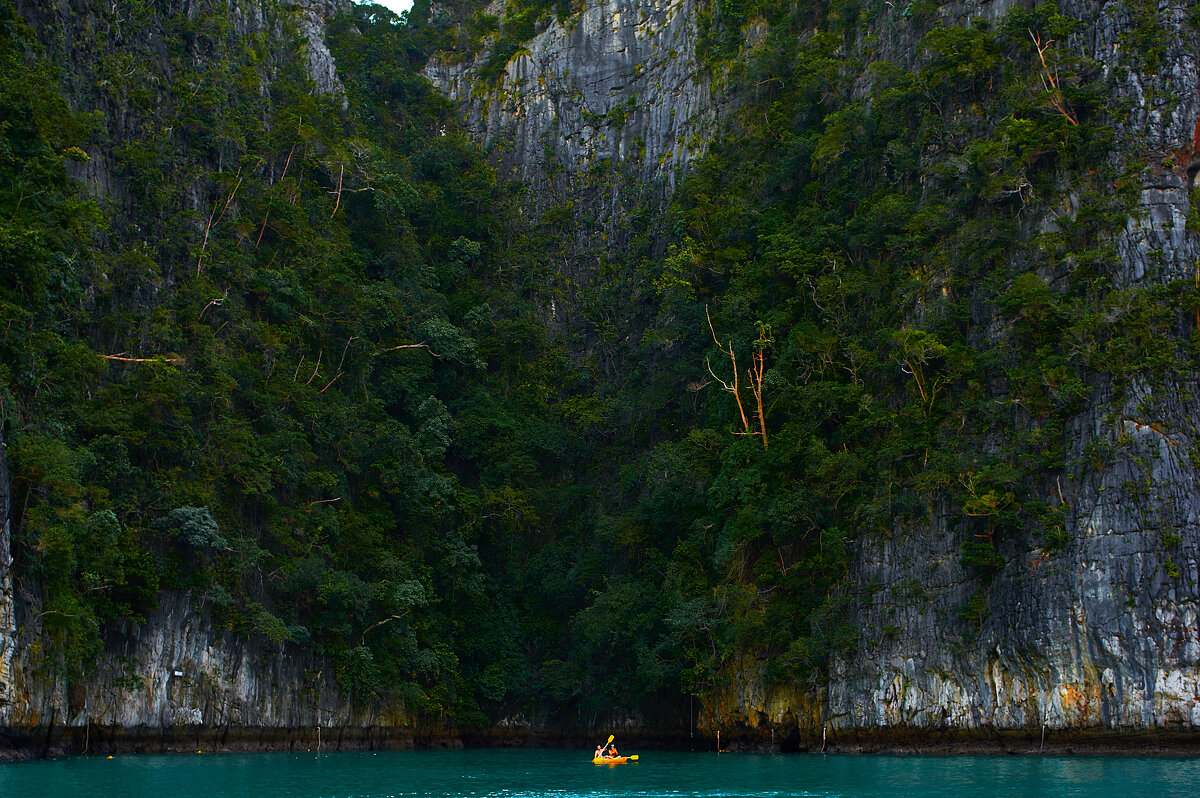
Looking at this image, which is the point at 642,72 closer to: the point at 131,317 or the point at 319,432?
the point at 319,432

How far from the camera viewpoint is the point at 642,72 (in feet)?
164

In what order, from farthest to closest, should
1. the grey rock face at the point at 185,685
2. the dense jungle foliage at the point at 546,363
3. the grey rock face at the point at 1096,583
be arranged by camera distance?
the dense jungle foliage at the point at 546,363, the grey rock face at the point at 185,685, the grey rock face at the point at 1096,583

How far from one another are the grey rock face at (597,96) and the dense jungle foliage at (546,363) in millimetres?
3120

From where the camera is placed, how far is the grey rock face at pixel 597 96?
4784 cm

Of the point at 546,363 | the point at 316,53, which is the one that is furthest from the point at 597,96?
the point at 546,363

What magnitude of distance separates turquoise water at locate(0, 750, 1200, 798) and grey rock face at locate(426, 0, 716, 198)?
90.3ft

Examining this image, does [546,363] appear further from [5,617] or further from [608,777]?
[5,617]

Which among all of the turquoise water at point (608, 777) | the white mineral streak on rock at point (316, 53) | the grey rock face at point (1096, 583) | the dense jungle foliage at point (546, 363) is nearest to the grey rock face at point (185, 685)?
the dense jungle foliage at point (546, 363)

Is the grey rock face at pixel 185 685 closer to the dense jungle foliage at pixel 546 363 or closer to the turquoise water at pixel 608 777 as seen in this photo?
the dense jungle foliage at pixel 546 363

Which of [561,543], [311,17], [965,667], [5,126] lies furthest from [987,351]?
[311,17]

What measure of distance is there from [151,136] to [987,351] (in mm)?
25307

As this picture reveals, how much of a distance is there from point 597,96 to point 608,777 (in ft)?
114

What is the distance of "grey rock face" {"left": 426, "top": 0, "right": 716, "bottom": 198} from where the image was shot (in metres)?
47.8

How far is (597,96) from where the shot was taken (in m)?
50.9
